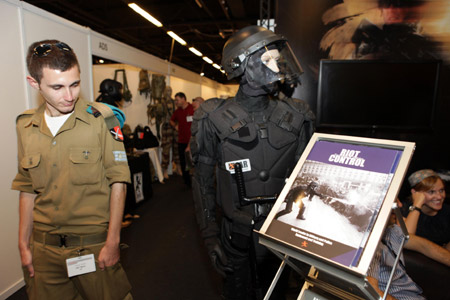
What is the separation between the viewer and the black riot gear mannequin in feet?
6.06

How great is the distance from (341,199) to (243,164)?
93 centimetres

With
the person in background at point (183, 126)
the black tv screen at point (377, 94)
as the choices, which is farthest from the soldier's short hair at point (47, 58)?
the person in background at point (183, 126)

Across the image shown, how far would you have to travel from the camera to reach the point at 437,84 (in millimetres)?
3428

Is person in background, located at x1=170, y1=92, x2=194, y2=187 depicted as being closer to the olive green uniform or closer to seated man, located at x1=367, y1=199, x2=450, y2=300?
the olive green uniform

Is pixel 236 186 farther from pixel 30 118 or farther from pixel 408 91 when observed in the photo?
pixel 408 91

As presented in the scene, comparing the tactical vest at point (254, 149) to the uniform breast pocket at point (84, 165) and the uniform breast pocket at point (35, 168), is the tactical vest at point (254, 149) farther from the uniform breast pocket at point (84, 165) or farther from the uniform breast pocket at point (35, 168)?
the uniform breast pocket at point (35, 168)

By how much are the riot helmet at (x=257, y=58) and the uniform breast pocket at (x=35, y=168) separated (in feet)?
4.38

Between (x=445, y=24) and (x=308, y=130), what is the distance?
285 cm

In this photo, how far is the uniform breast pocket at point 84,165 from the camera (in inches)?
62.1

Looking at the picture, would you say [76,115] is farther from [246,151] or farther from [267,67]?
[267,67]

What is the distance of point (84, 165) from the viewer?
1.60 m

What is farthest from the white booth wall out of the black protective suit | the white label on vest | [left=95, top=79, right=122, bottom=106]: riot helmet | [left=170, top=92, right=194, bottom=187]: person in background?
[left=170, top=92, right=194, bottom=187]: person in background

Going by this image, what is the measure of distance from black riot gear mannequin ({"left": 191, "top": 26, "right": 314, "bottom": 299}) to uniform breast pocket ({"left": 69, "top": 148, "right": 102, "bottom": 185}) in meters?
0.67

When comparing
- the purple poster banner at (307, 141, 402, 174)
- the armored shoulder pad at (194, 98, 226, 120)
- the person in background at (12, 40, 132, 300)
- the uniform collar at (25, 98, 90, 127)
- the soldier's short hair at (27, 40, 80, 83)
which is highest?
the soldier's short hair at (27, 40, 80, 83)
